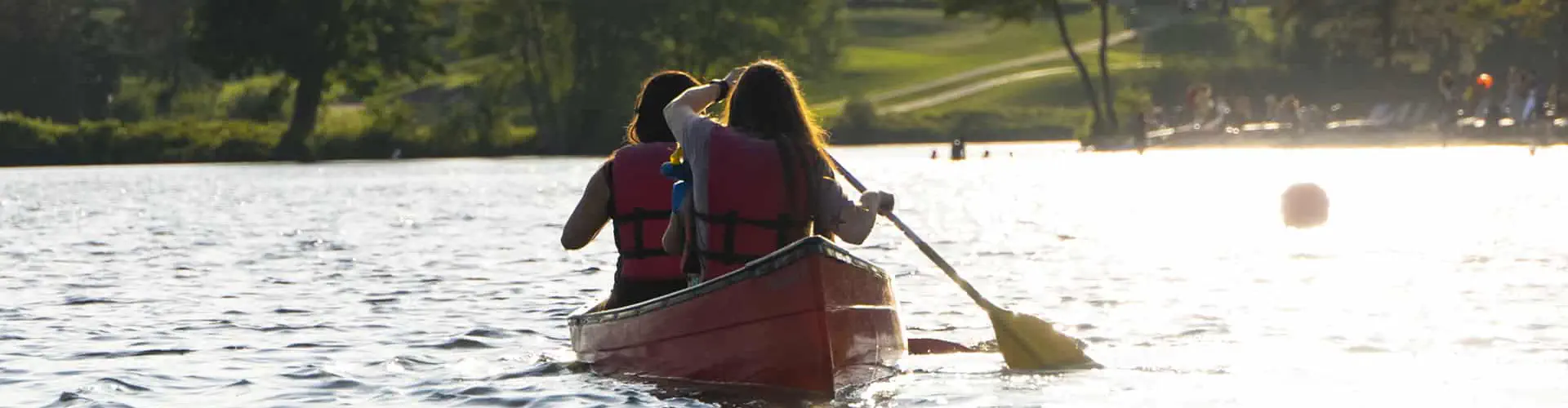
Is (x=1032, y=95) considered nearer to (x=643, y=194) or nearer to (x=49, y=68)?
(x=49, y=68)

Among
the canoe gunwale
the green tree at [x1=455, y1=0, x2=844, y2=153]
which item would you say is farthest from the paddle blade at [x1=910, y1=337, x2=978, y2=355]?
the green tree at [x1=455, y1=0, x2=844, y2=153]

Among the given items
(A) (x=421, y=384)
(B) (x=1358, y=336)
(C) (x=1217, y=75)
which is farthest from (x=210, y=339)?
(C) (x=1217, y=75)

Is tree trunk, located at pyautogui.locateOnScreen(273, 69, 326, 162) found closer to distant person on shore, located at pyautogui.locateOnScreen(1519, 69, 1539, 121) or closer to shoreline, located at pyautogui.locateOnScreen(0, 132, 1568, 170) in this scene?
shoreline, located at pyautogui.locateOnScreen(0, 132, 1568, 170)

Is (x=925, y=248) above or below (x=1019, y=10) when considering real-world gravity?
below

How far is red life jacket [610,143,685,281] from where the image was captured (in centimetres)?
1406

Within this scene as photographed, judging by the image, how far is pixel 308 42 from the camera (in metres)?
95.0

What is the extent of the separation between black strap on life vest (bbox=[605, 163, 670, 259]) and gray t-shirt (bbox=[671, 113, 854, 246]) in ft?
3.58

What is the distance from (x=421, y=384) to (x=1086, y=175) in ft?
143

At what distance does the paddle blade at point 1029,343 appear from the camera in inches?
628

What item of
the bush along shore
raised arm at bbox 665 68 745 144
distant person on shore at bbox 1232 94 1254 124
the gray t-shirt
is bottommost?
the bush along shore

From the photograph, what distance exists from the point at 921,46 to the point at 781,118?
14157 cm

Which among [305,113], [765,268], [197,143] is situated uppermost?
[765,268]

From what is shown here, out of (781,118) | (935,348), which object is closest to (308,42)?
(935,348)

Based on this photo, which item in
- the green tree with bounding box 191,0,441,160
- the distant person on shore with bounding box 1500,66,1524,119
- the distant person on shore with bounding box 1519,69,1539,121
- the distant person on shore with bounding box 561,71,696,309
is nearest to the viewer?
the distant person on shore with bounding box 561,71,696,309
